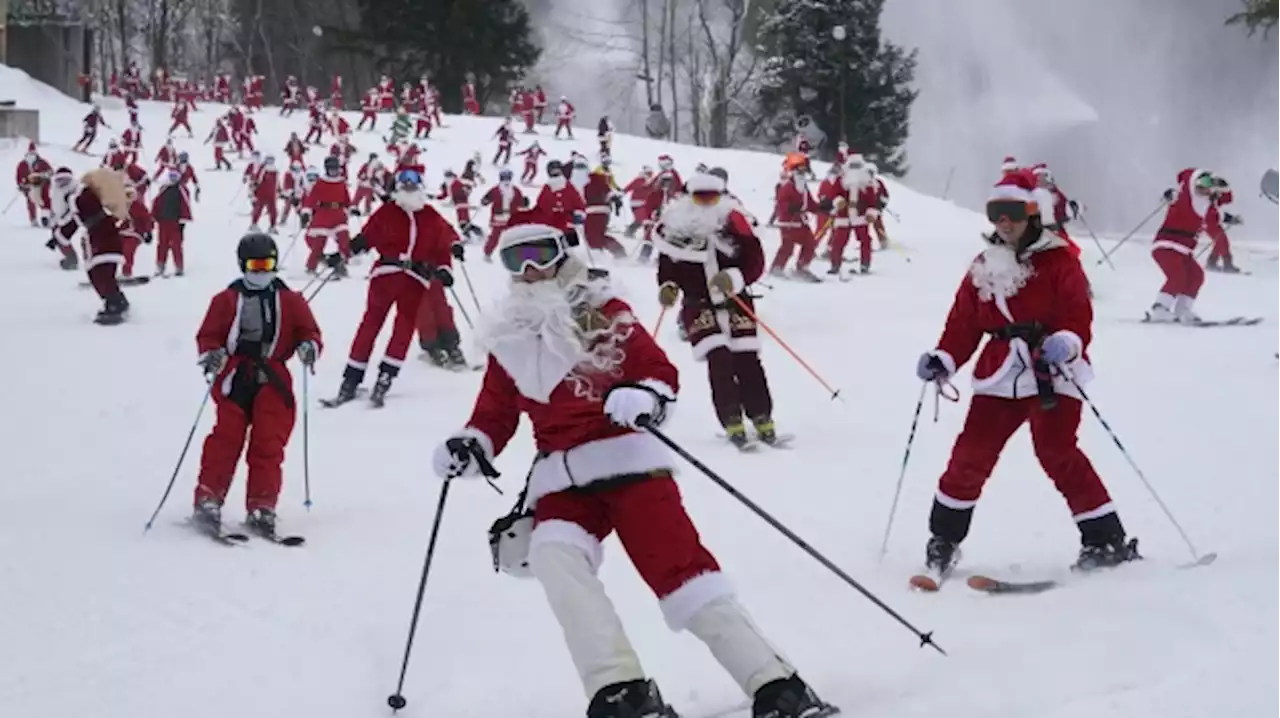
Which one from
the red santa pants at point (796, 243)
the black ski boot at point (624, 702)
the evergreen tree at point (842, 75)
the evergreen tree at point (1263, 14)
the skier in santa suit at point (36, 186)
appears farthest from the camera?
the evergreen tree at point (842, 75)

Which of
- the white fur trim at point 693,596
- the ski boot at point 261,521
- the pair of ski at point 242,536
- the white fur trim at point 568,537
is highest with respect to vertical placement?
the white fur trim at point 568,537

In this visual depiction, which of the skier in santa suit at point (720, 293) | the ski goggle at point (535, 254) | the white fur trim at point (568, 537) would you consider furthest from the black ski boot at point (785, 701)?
the skier in santa suit at point (720, 293)

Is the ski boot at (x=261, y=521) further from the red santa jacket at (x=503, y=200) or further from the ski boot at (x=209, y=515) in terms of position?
the red santa jacket at (x=503, y=200)

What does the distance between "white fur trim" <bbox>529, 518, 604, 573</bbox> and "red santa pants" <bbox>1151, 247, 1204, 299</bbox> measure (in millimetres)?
10554

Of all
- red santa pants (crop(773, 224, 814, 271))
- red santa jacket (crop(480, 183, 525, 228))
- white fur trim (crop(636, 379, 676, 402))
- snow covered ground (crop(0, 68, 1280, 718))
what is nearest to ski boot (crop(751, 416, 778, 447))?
snow covered ground (crop(0, 68, 1280, 718))

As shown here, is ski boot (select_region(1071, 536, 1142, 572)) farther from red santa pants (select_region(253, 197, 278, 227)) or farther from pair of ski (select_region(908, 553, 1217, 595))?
red santa pants (select_region(253, 197, 278, 227))

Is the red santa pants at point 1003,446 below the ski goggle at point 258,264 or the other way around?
below

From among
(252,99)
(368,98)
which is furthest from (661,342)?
(252,99)

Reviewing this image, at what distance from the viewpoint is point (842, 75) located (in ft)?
132

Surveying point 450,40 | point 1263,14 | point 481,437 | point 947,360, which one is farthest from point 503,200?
point 450,40

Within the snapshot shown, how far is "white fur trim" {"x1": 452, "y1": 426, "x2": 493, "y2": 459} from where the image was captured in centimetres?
392

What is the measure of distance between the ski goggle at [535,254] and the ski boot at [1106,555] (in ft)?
8.25

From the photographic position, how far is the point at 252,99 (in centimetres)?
3850

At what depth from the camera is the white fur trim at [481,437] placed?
3.92 m
